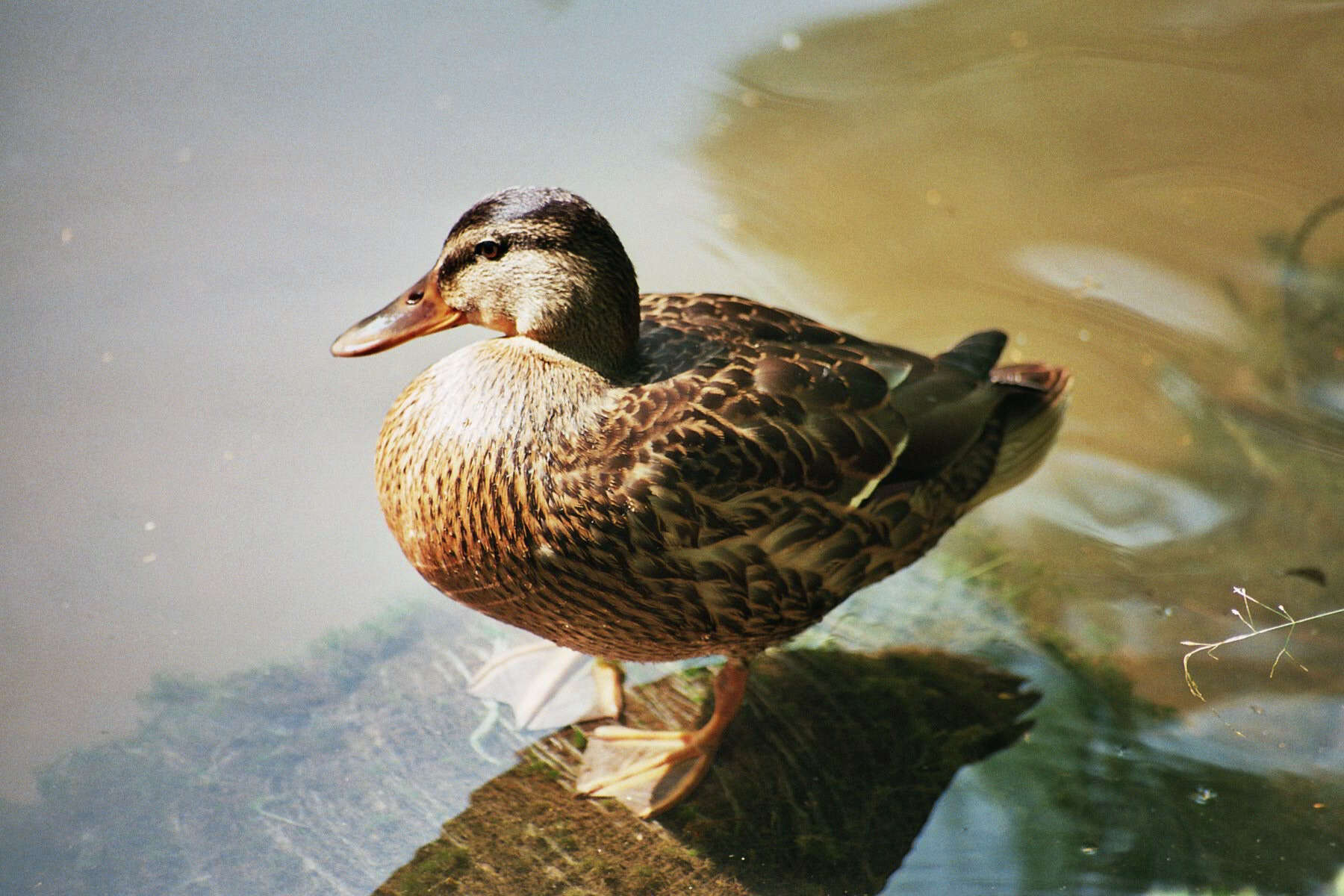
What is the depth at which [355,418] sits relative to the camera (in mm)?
4473

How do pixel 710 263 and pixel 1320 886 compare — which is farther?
pixel 710 263

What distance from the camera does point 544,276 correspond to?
3.15 metres

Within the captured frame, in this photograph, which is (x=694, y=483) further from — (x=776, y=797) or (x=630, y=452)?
(x=776, y=797)

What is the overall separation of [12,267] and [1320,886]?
4.70 m

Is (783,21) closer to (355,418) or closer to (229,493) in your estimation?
(355,418)

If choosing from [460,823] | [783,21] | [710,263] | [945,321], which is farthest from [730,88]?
[460,823]

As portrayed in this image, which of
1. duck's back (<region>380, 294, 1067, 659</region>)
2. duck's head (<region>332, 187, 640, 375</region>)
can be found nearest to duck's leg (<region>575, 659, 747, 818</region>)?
duck's back (<region>380, 294, 1067, 659</region>)

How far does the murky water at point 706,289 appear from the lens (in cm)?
346

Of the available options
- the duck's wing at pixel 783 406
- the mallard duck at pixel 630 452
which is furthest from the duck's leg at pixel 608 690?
the duck's wing at pixel 783 406

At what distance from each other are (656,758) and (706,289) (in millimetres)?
2044

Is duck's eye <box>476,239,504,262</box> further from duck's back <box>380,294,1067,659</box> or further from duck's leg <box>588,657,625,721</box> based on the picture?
duck's leg <box>588,657,625,721</box>

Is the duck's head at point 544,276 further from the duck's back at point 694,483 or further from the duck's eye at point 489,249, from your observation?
the duck's back at point 694,483

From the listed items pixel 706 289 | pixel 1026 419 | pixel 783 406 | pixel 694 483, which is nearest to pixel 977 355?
pixel 1026 419

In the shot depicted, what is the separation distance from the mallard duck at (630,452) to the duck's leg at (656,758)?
12 mm
